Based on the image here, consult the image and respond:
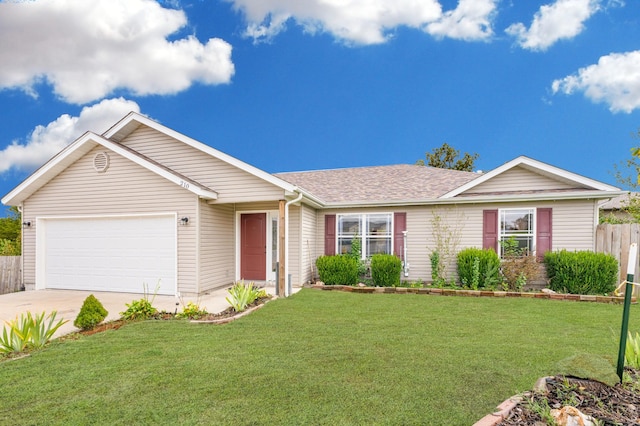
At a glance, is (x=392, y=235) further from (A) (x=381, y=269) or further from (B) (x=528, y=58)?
(B) (x=528, y=58)

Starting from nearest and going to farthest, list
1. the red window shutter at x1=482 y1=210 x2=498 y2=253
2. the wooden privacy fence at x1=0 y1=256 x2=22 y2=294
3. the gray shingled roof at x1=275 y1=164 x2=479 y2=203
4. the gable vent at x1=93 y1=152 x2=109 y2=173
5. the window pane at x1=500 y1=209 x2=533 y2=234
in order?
the gable vent at x1=93 y1=152 x2=109 y2=173, the window pane at x1=500 y1=209 x2=533 y2=234, the red window shutter at x1=482 y1=210 x2=498 y2=253, the wooden privacy fence at x1=0 y1=256 x2=22 y2=294, the gray shingled roof at x1=275 y1=164 x2=479 y2=203

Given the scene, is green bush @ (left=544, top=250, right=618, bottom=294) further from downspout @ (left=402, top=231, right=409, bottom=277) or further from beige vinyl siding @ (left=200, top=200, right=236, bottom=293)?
beige vinyl siding @ (left=200, top=200, right=236, bottom=293)

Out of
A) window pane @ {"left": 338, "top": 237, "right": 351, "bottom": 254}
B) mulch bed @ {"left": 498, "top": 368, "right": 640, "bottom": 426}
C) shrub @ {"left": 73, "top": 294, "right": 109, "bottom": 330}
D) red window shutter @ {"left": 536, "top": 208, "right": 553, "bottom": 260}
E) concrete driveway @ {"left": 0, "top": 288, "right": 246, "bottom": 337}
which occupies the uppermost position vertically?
red window shutter @ {"left": 536, "top": 208, "right": 553, "bottom": 260}

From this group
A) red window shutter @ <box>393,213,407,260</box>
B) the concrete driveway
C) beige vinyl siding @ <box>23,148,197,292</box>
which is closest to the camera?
the concrete driveway

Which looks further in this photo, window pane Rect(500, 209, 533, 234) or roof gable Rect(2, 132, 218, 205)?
window pane Rect(500, 209, 533, 234)

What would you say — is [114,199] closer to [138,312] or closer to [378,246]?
[138,312]

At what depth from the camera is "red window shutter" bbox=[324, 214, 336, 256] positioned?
457 inches

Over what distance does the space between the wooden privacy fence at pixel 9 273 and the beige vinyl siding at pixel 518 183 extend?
49.5ft

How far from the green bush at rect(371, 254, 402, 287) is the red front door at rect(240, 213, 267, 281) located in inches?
142

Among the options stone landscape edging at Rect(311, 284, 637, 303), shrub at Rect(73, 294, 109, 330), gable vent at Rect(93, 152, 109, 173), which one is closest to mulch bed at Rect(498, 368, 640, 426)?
stone landscape edging at Rect(311, 284, 637, 303)

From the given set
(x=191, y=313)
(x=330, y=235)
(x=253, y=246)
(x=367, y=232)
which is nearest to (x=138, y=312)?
(x=191, y=313)

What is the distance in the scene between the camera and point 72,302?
8.30 m

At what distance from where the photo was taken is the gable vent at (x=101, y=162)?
31.4ft

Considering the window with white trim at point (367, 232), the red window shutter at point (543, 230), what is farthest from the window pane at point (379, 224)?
the red window shutter at point (543, 230)
